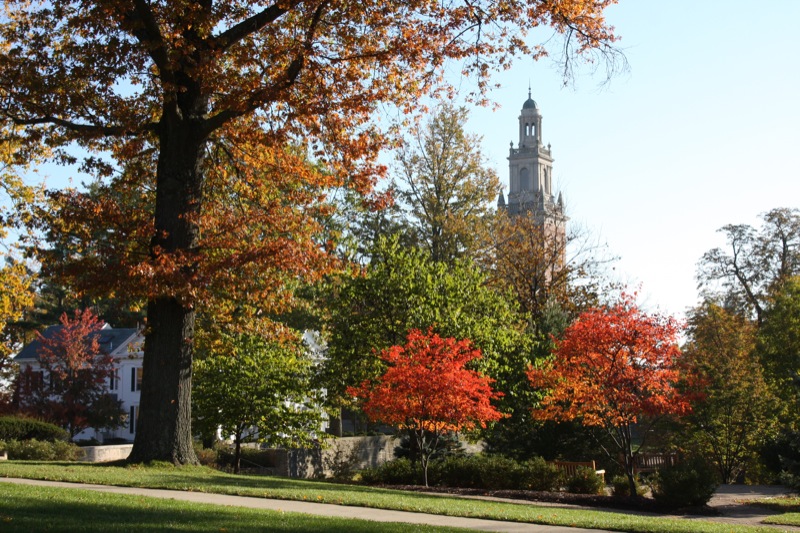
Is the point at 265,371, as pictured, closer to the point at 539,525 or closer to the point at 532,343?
the point at 532,343

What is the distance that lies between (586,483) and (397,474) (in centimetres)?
522

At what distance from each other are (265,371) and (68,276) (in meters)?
9.89

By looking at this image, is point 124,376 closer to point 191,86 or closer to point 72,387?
point 72,387

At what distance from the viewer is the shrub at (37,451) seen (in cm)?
2450

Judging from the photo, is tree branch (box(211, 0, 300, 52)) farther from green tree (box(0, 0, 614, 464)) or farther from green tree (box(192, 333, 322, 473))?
green tree (box(192, 333, 322, 473))

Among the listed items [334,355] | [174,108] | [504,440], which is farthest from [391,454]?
[174,108]

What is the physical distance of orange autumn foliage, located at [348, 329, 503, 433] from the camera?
21.1m

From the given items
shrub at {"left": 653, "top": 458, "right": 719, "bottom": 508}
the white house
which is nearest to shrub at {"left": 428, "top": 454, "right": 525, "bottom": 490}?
shrub at {"left": 653, "top": 458, "right": 719, "bottom": 508}

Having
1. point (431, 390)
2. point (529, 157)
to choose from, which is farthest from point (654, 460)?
point (529, 157)

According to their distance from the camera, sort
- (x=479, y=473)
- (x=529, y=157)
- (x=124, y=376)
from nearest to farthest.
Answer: (x=479, y=473), (x=124, y=376), (x=529, y=157)

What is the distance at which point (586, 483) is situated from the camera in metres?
21.3

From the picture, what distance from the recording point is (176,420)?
695 inches

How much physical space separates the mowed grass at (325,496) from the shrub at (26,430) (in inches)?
Result: 471

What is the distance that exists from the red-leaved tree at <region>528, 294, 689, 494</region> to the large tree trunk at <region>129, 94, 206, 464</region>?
350 inches
